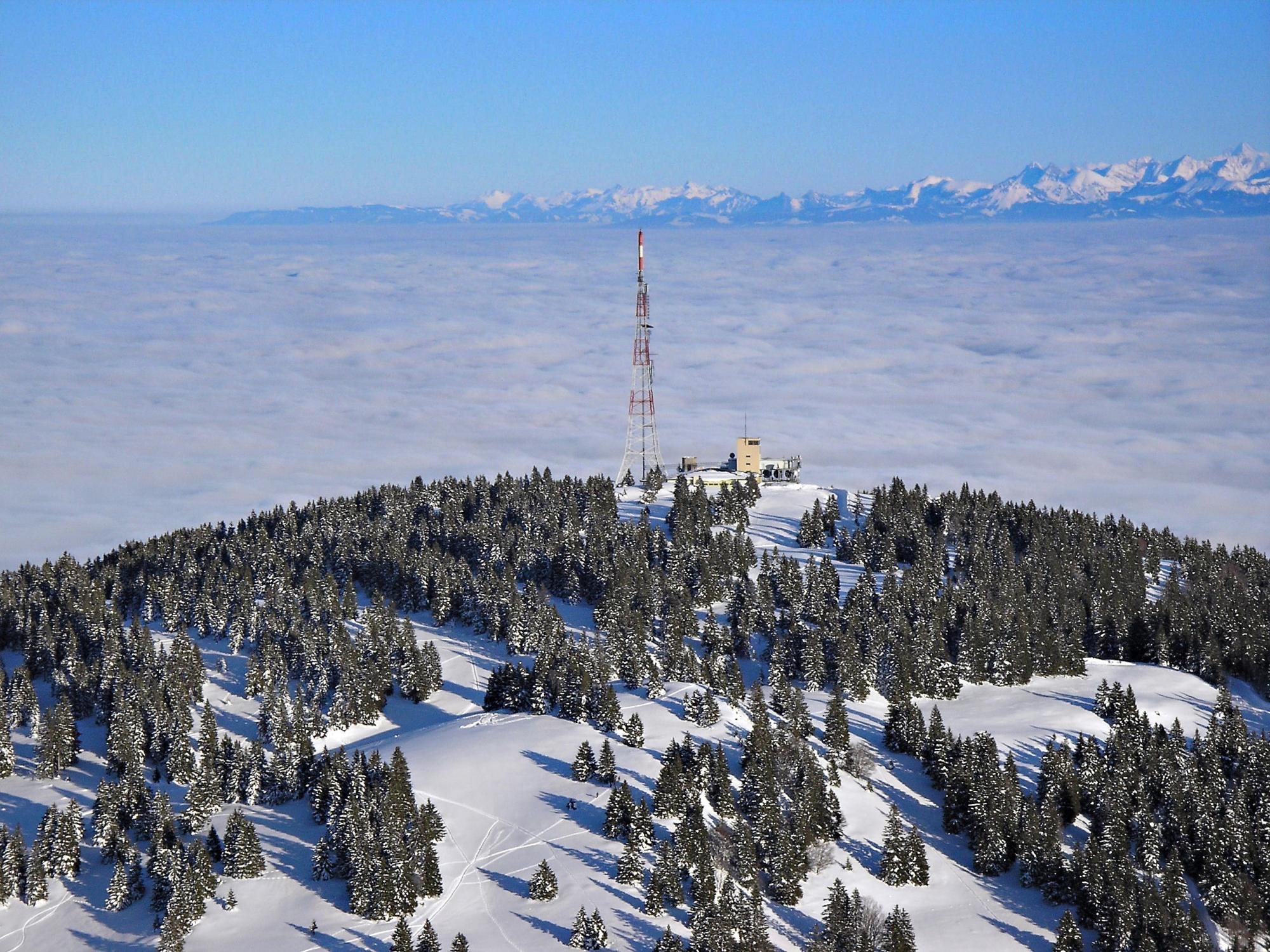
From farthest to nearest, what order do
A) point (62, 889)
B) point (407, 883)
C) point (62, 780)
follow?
1. point (62, 780)
2. point (62, 889)
3. point (407, 883)

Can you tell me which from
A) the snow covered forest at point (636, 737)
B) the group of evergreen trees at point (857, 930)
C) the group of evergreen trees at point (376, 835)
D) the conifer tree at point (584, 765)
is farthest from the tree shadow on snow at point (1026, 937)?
the group of evergreen trees at point (376, 835)

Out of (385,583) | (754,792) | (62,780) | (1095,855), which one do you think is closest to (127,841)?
(62,780)

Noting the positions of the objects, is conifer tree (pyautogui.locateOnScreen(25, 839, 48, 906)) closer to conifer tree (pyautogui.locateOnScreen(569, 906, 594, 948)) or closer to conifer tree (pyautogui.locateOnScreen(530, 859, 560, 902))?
conifer tree (pyautogui.locateOnScreen(530, 859, 560, 902))

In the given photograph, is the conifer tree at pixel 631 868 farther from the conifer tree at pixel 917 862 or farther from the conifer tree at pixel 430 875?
the conifer tree at pixel 917 862

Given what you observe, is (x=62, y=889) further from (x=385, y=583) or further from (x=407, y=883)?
(x=385, y=583)

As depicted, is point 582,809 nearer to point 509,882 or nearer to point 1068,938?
point 509,882

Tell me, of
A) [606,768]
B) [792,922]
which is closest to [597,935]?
[792,922]
